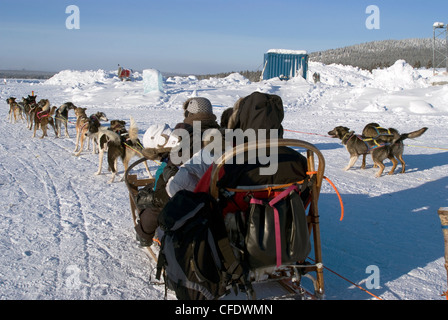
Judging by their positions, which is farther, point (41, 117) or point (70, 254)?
point (41, 117)

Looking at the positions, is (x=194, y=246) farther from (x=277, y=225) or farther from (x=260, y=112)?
(x=260, y=112)

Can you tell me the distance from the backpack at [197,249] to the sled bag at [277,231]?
12 cm

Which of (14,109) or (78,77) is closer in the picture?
(14,109)

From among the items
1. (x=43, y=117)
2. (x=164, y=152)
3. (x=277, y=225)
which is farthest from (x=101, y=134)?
(x=277, y=225)

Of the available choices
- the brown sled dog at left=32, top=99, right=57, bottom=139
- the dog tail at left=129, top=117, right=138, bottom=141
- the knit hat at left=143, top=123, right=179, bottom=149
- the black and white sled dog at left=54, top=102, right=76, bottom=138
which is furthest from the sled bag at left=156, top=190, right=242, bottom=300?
the brown sled dog at left=32, top=99, right=57, bottom=139

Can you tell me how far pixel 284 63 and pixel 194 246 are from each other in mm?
28866

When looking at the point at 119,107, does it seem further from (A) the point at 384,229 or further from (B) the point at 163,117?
(A) the point at 384,229

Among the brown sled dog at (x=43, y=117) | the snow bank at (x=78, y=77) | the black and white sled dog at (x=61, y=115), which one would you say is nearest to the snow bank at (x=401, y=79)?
the black and white sled dog at (x=61, y=115)

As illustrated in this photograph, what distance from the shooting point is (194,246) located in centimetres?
177

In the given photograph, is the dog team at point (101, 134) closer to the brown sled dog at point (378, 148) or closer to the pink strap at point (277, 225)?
the brown sled dog at point (378, 148)

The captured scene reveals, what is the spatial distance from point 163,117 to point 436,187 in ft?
30.6

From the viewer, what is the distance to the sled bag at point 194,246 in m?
1.78
